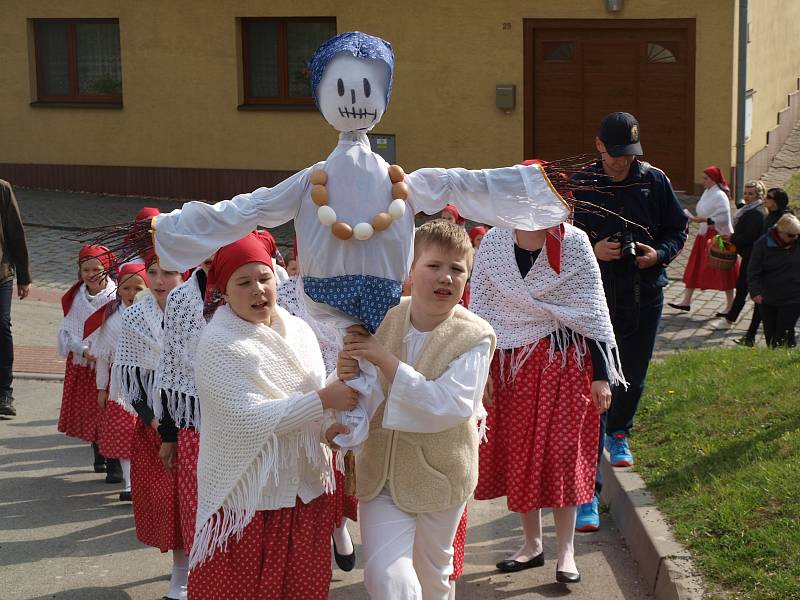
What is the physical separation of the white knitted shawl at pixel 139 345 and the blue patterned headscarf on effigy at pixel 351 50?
2.05 metres

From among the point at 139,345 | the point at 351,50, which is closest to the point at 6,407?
the point at 139,345

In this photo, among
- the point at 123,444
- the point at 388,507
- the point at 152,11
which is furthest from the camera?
the point at 152,11

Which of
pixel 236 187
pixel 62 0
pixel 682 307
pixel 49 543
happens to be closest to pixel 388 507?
pixel 49 543

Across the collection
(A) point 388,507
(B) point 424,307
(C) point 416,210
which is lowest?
(A) point 388,507

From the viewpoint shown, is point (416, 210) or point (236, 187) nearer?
point (416, 210)

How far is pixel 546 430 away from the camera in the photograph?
588 centimetres

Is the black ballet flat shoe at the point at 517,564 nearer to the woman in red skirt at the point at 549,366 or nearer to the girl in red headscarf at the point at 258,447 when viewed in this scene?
the woman in red skirt at the point at 549,366

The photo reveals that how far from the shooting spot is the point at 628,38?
18031 millimetres

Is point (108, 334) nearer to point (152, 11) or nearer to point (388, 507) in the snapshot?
point (388, 507)

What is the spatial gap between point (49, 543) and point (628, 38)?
44.1ft

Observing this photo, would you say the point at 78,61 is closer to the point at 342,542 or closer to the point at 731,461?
the point at 342,542

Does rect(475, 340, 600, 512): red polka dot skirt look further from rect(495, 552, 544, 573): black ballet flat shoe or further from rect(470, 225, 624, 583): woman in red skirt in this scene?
rect(495, 552, 544, 573): black ballet flat shoe

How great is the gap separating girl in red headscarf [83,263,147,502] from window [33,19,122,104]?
14.0 m

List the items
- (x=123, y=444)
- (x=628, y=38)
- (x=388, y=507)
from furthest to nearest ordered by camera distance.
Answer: (x=628, y=38) < (x=123, y=444) < (x=388, y=507)
